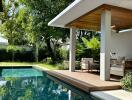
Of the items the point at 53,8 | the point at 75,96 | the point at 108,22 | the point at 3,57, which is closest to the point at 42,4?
the point at 53,8

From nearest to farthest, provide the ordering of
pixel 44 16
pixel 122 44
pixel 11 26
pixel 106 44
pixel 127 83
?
pixel 127 83, pixel 106 44, pixel 122 44, pixel 44 16, pixel 11 26

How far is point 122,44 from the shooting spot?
59.4ft

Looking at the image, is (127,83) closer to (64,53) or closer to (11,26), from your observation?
(64,53)

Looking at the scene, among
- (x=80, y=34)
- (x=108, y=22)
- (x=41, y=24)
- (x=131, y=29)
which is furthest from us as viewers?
(x=80, y=34)

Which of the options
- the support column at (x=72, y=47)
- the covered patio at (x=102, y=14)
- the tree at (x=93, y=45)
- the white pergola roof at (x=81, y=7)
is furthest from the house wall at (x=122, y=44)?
the white pergola roof at (x=81, y=7)

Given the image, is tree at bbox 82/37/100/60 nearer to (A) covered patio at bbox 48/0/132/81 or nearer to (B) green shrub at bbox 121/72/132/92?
(A) covered patio at bbox 48/0/132/81

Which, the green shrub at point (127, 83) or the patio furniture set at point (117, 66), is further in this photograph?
the patio furniture set at point (117, 66)

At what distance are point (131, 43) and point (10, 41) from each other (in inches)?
809

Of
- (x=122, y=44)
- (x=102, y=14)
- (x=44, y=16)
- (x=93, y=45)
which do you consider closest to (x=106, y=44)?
(x=102, y=14)

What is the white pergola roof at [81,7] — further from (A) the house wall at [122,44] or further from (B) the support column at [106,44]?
(A) the house wall at [122,44]

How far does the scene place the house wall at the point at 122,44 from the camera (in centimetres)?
1723

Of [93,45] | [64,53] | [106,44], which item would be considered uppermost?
[93,45]

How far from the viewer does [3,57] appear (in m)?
28.8

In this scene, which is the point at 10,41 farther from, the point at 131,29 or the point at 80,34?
the point at 131,29
